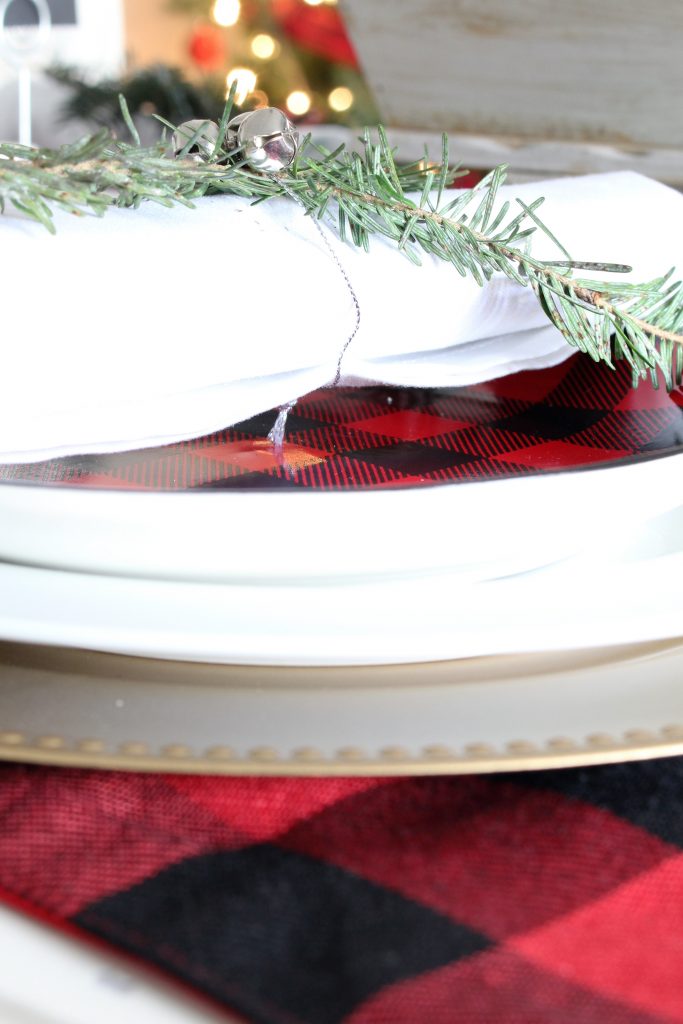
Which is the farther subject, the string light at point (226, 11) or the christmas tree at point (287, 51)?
the string light at point (226, 11)

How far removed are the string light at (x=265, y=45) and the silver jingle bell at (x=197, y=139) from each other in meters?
1.99

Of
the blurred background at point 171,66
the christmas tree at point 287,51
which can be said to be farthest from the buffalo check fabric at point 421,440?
the christmas tree at point 287,51

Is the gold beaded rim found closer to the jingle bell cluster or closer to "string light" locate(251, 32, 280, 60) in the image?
the jingle bell cluster

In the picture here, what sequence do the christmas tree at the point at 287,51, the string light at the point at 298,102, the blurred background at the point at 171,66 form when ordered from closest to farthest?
1. the blurred background at the point at 171,66
2. the string light at the point at 298,102
3. the christmas tree at the point at 287,51

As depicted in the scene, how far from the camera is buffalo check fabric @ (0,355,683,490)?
273mm

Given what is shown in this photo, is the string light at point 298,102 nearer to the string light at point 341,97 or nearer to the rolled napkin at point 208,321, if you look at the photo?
the string light at point 341,97

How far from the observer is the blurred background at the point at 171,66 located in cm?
105

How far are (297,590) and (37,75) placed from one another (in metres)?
1.01

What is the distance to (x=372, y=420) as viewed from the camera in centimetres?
34

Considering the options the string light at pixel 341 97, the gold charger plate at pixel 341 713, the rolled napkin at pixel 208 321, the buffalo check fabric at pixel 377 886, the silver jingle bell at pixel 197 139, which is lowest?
the string light at pixel 341 97

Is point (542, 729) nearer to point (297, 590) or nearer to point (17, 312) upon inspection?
point (297, 590)

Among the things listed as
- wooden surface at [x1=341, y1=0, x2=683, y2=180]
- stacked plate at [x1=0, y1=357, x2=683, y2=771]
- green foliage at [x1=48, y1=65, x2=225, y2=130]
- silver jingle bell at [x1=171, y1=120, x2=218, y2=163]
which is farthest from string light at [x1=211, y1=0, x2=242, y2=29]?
stacked plate at [x1=0, y1=357, x2=683, y2=771]

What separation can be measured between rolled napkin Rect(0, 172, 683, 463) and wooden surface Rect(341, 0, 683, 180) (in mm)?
460

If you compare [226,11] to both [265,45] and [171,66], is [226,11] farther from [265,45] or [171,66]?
[171,66]
